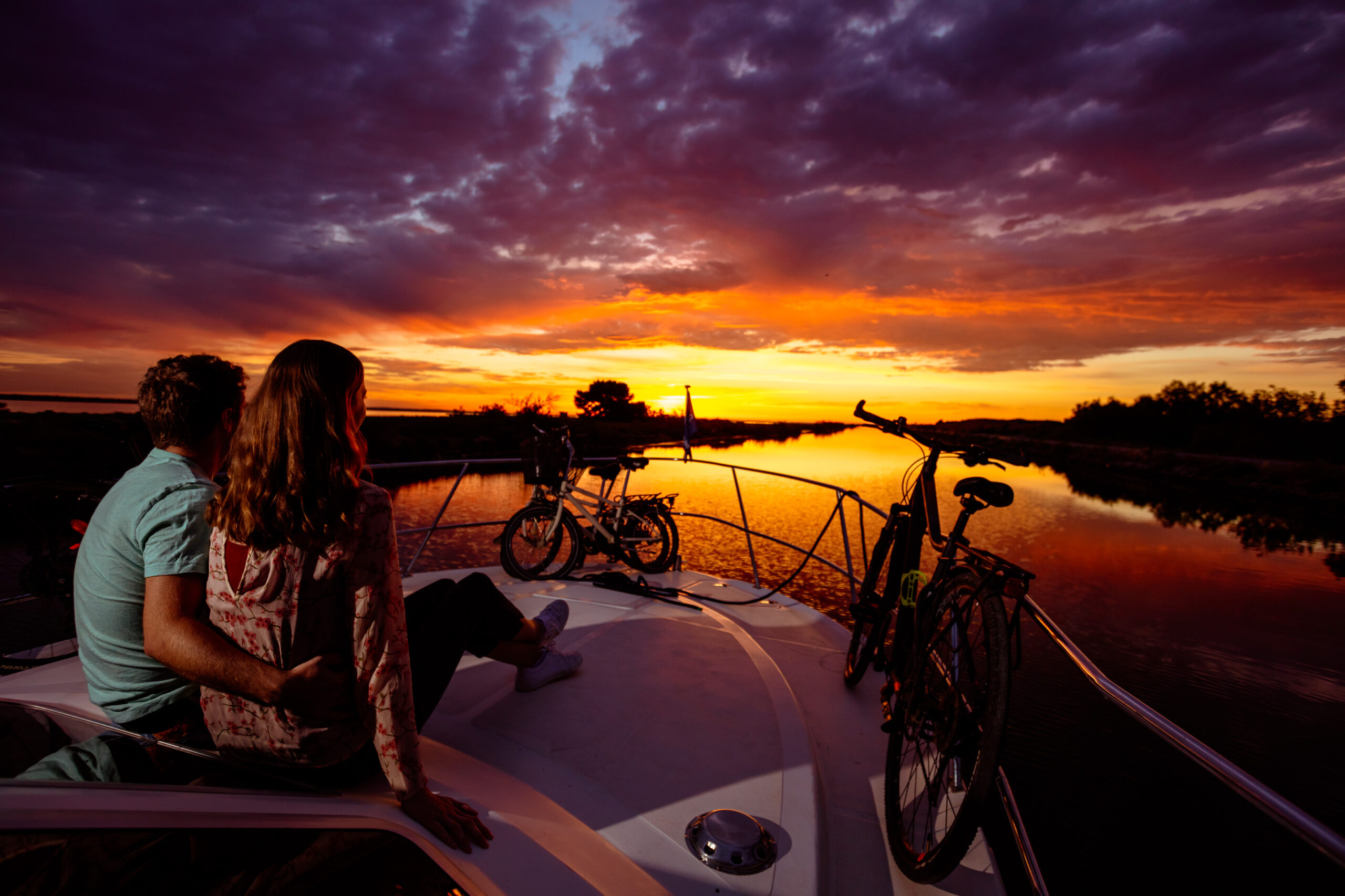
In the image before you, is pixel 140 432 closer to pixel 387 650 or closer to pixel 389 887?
pixel 387 650

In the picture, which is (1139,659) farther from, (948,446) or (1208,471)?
(1208,471)

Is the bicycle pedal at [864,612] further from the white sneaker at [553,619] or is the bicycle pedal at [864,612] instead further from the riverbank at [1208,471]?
the riverbank at [1208,471]

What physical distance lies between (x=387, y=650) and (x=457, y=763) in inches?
20.9

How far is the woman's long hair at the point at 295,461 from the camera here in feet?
3.53

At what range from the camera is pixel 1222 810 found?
Answer: 14.1ft

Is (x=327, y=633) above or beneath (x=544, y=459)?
beneath

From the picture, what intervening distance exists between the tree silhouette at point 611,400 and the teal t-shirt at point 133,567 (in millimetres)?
51176

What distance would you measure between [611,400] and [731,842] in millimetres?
52705

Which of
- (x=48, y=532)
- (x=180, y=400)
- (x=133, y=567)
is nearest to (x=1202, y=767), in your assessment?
(x=133, y=567)

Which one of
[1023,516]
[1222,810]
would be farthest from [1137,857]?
[1023,516]

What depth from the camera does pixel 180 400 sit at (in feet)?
4.46

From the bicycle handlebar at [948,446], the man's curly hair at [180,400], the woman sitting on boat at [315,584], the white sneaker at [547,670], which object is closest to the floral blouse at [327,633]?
the woman sitting on boat at [315,584]

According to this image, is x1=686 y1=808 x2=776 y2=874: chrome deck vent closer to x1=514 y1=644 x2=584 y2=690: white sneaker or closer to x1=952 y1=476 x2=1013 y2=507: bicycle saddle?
x1=514 y1=644 x2=584 y2=690: white sneaker

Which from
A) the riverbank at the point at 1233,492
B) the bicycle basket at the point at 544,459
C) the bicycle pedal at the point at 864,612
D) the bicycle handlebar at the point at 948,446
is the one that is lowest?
the riverbank at the point at 1233,492
